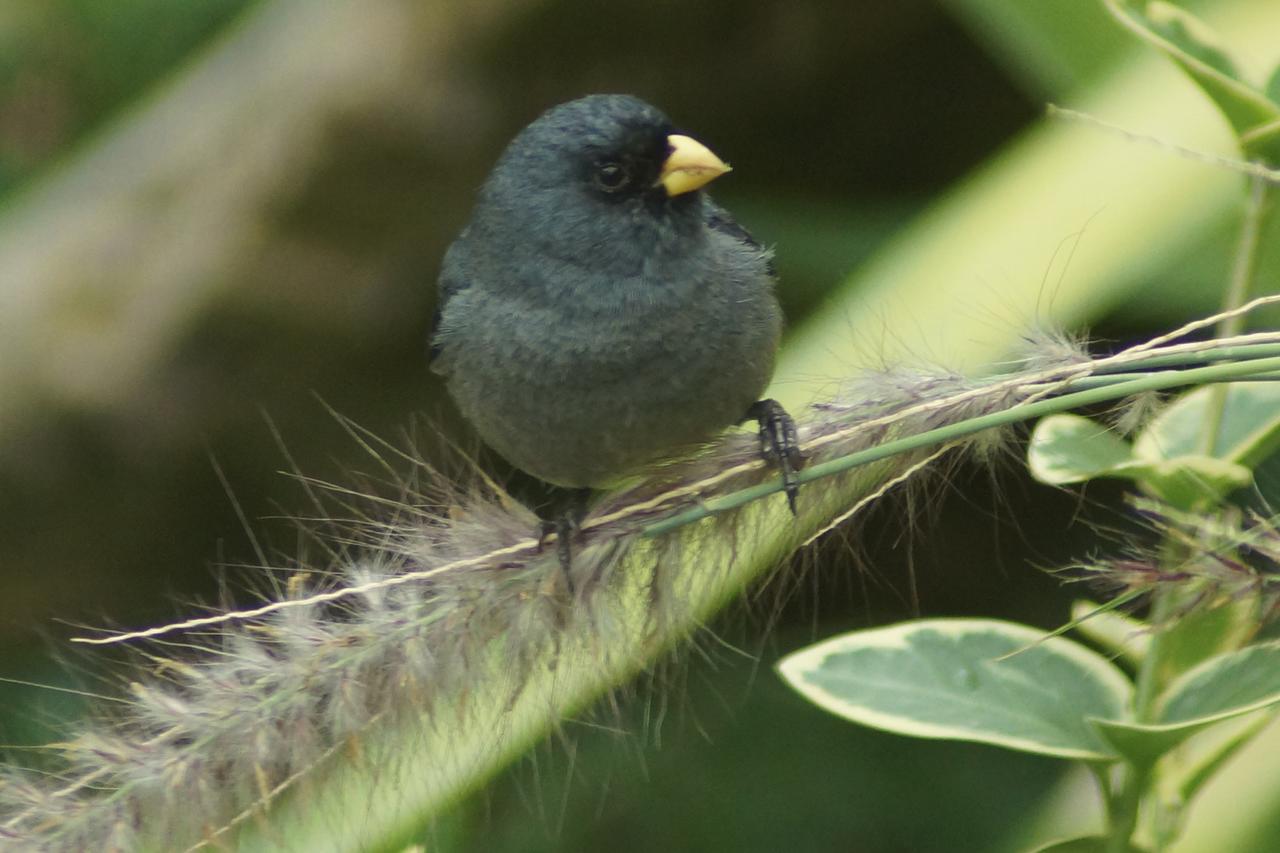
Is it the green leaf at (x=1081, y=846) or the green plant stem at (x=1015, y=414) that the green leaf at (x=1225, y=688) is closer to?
the green leaf at (x=1081, y=846)

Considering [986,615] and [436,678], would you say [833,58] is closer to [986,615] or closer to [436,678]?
[986,615]

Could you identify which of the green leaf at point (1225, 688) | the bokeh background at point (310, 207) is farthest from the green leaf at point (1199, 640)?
the bokeh background at point (310, 207)

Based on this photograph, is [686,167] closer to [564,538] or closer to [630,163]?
[630,163]

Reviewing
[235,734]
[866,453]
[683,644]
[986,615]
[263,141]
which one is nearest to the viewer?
[866,453]

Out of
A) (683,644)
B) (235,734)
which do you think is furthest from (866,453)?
(235,734)

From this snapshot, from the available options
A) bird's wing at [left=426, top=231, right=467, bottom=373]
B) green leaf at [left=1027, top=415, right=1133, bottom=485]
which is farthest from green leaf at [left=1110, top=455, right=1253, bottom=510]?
bird's wing at [left=426, top=231, right=467, bottom=373]
